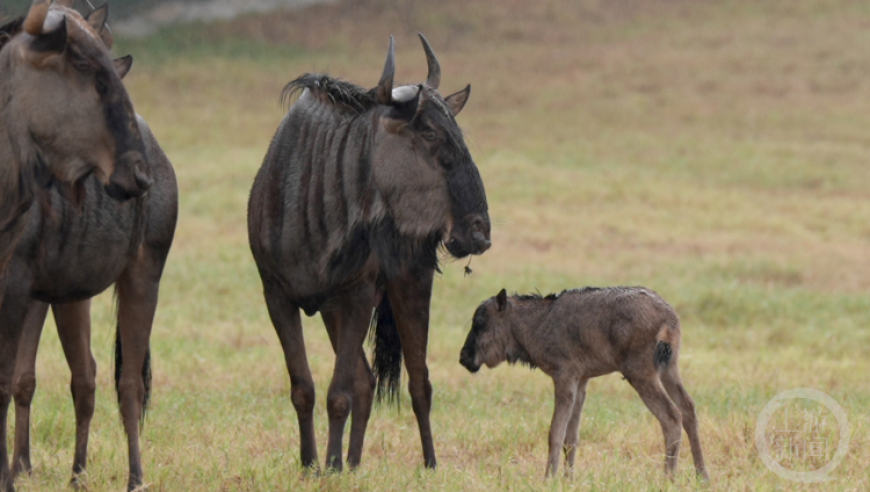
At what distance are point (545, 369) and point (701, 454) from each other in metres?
1.23

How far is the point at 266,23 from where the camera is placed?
48.1 metres

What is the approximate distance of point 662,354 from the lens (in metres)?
6.39

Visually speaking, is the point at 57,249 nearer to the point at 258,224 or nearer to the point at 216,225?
the point at 258,224

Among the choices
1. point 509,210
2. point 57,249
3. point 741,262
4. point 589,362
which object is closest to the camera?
point 57,249

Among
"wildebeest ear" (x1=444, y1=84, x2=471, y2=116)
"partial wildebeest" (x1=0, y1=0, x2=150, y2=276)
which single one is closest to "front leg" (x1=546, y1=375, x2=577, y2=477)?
"wildebeest ear" (x1=444, y1=84, x2=471, y2=116)

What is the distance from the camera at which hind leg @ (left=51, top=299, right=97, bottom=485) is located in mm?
6164

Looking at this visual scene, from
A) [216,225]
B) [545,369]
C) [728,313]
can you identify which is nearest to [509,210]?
[216,225]

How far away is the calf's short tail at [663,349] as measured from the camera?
21.0 feet

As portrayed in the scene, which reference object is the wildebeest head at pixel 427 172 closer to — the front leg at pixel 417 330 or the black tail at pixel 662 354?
the front leg at pixel 417 330

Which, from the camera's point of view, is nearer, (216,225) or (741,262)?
(741,262)

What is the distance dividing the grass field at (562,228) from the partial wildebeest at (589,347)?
0.27 m

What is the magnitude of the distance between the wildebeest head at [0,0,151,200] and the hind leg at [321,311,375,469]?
7.91ft

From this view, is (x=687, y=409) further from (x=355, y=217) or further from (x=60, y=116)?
(x=60, y=116)

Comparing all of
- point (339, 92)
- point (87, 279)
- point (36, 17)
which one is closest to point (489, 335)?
point (339, 92)
